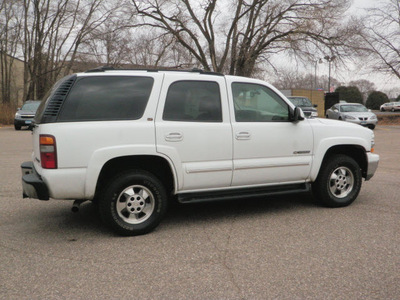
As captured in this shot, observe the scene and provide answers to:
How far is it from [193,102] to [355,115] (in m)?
19.1

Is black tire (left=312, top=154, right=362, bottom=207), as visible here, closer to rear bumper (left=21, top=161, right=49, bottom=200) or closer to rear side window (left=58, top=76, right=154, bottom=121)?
rear side window (left=58, top=76, right=154, bottom=121)

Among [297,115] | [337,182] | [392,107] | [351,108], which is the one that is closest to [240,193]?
[297,115]

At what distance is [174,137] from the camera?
14.4 feet

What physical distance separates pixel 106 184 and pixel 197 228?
47.2 inches

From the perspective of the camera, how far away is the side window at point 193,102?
452 centimetres

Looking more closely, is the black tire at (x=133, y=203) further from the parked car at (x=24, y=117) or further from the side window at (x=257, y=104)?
the parked car at (x=24, y=117)

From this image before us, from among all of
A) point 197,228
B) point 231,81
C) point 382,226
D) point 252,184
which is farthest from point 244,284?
point 231,81

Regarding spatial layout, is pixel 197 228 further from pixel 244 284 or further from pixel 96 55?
pixel 96 55

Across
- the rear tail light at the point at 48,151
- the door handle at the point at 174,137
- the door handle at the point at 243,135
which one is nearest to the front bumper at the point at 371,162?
the door handle at the point at 243,135

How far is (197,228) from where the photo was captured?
15.3 feet

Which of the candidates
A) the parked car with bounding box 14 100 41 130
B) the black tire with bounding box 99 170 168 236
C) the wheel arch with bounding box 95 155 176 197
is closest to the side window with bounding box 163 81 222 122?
the wheel arch with bounding box 95 155 176 197

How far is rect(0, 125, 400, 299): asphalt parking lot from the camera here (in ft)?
10.1

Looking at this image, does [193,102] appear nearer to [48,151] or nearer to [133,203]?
[133,203]

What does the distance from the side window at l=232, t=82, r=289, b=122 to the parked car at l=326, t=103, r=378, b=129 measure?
1754 centimetres
